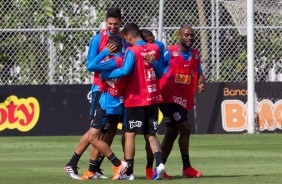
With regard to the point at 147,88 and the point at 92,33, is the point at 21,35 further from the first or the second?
the point at 147,88

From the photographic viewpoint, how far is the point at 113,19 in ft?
40.8

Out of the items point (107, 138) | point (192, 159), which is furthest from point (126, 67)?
point (192, 159)

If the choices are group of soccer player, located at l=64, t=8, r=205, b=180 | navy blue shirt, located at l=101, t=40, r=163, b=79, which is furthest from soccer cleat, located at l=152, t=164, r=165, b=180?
navy blue shirt, located at l=101, t=40, r=163, b=79

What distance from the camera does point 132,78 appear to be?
39.3 feet

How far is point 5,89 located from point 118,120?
32.7 ft

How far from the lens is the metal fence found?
909 inches

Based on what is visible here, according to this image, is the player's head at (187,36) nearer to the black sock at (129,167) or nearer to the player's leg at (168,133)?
the player's leg at (168,133)

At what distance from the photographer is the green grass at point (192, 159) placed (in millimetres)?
12081

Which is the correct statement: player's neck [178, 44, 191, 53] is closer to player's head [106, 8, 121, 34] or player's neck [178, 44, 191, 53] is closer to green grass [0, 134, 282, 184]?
player's head [106, 8, 121, 34]

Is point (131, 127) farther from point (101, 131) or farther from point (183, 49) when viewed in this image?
point (183, 49)

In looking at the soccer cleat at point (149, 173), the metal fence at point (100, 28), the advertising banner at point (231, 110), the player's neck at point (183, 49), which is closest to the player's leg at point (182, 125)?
the soccer cleat at point (149, 173)

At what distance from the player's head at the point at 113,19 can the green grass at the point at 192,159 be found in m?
1.92

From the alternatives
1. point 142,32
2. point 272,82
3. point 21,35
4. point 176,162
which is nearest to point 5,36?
point 21,35

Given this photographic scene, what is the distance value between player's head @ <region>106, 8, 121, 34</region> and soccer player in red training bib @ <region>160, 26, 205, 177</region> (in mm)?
934
